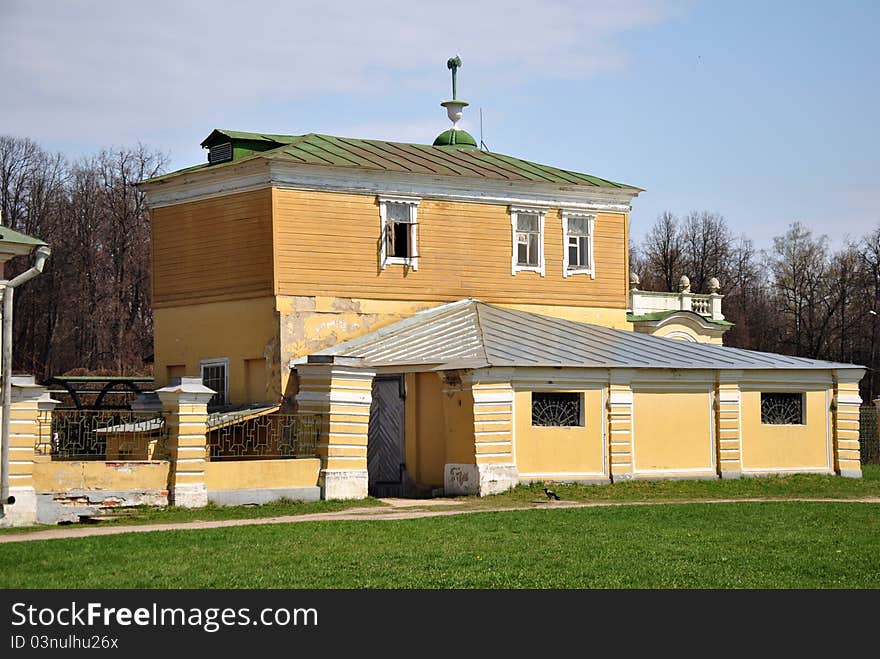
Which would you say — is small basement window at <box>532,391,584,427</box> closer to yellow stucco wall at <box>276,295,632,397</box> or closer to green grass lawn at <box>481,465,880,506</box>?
green grass lawn at <box>481,465,880,506</box>

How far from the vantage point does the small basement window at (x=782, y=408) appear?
29.3m

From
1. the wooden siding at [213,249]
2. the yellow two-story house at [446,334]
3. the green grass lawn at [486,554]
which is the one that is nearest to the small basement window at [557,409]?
the yellow two-story house at [446,334]

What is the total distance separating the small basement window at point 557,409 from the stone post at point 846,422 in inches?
241

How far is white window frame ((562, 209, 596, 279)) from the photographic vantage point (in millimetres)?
32250

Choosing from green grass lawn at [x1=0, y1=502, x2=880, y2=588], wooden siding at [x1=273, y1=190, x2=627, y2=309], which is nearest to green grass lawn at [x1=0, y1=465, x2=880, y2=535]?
green grass lawn at [x1=0, y1=502, x2=880, y2=588]

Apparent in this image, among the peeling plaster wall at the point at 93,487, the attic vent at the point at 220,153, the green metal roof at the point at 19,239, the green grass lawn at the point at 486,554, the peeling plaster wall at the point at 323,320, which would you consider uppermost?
the attic vent at the point at 220,153

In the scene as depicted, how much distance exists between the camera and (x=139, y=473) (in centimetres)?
2184

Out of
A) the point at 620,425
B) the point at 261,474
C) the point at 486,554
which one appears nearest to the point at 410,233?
the point at 620,425

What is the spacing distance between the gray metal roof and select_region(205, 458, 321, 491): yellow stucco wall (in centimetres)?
252

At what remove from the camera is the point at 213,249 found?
29.8m

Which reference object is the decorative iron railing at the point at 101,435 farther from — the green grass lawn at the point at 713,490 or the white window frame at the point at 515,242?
the white window frame at the point at 515,242

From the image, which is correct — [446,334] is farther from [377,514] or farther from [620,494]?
[377,514]

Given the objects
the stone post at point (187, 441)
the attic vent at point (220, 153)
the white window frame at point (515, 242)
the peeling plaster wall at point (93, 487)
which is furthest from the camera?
the white window frame at point (515, 242)

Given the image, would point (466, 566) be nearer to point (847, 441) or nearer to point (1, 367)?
point (1, 367)
